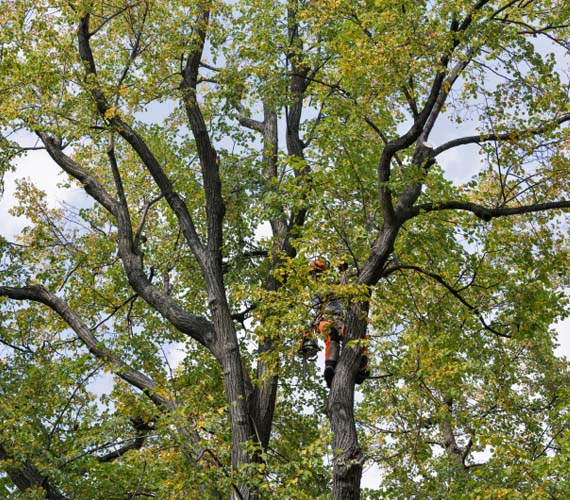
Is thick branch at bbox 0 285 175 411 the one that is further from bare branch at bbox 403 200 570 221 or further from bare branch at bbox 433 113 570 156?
bare branch at bbox 433 113 570 156

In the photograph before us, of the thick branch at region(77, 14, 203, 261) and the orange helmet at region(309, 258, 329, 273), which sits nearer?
the orange helmet at region(309, 258, 329, 273)

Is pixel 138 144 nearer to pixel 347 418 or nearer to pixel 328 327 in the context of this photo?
pixel 328 327

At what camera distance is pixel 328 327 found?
31.0ft

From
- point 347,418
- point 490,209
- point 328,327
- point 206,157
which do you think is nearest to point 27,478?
point 347,418

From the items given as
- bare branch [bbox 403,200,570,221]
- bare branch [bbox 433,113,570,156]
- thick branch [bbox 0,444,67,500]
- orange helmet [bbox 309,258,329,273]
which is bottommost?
thick branch [bbox 0,444,67,500]

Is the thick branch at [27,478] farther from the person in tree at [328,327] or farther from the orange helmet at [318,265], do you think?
the orange helmet at [318,265]

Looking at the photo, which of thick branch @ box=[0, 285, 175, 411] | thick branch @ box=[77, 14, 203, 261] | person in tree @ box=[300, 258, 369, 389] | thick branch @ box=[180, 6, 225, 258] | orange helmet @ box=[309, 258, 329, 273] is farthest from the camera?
thick branch @ box=[180, 6, 225, 258]

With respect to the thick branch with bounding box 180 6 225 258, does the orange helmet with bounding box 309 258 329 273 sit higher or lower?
lower

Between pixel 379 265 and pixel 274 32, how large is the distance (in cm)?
548

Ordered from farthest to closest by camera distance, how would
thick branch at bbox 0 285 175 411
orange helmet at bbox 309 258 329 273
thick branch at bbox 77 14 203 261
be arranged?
thick branch at bbox 77 14 203 261 < thick branch at bbox 0 285 175 411 < orange helmet at bbox 309 258 329 273

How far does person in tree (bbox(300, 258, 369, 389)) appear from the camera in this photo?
30.8 feet

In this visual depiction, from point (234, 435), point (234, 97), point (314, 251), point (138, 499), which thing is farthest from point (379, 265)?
point (138, 499)

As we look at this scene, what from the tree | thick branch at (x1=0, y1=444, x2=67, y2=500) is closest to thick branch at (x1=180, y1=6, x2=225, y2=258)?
the tree

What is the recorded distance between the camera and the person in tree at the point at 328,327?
9.38 m
